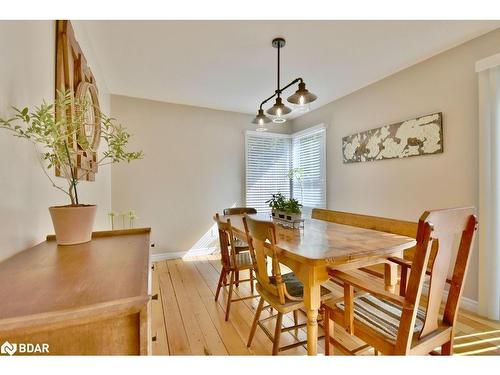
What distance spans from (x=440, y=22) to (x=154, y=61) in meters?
2.66

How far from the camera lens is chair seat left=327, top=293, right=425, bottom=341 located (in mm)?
1120

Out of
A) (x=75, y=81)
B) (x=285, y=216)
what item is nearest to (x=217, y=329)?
(x=285, y=216)

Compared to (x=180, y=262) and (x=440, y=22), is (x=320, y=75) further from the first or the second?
(x=180, y=262)

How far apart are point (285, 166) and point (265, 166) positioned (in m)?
0.44

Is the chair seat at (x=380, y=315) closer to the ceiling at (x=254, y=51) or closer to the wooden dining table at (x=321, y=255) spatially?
the wooden dining table at (x=321, y=255)

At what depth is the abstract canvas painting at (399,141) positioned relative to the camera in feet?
7.75

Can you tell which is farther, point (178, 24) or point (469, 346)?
point (178, 24)

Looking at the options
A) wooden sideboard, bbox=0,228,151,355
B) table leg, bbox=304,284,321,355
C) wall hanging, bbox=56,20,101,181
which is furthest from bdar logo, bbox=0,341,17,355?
table leg, bbox=304,284,321,355

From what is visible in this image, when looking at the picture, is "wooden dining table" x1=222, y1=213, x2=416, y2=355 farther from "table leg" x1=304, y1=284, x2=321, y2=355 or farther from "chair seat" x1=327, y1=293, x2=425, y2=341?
"chair seat" x1=327, y1=293, x2=425, y2=341

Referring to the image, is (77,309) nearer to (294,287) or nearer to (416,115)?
(294,287)

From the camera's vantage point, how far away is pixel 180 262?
3.62m

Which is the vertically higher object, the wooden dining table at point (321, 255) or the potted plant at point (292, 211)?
the potted plant at point (292, 211)

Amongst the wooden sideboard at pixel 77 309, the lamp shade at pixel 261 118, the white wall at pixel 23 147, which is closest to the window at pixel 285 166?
the lamp shade at pixel 261 118
